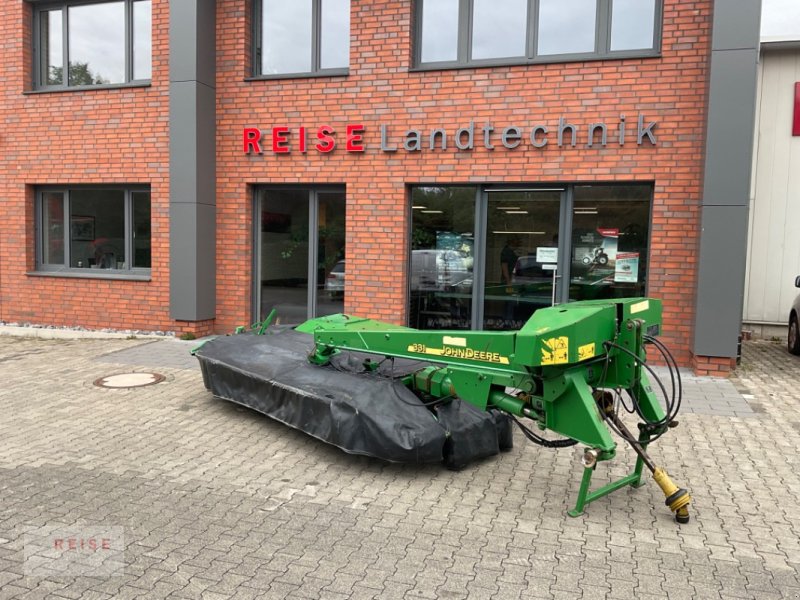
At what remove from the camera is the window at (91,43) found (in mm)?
10492

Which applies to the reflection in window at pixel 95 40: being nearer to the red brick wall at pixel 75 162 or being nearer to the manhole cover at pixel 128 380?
the red brick wall at pixel 75 162

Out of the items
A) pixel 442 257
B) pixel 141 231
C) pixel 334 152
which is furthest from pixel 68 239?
pixel 442 257

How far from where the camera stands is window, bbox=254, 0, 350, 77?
31.8 feet

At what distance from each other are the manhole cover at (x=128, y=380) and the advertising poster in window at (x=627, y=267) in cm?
599

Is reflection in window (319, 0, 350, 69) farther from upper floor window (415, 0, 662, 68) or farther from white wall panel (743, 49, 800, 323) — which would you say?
white wall panel (743, 49, 800, 323)

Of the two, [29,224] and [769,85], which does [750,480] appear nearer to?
[769,85]

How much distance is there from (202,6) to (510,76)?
15.5 ft

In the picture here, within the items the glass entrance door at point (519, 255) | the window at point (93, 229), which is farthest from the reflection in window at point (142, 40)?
the glass entrance door at point (519, 255)

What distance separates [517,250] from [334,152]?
3017mm

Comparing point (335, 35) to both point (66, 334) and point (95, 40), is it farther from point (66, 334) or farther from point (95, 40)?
point (66, 334)

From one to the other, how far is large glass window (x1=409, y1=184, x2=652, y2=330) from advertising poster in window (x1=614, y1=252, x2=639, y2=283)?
13mm

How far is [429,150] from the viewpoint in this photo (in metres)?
9.08

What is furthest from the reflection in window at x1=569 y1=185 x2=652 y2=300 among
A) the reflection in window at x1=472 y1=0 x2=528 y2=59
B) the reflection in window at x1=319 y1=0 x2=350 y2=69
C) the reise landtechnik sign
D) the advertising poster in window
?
the reflection in window at x1=319 y1=0 x2=350 y2=69

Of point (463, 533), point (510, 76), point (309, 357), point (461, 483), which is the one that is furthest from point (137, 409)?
point (510, 76)
